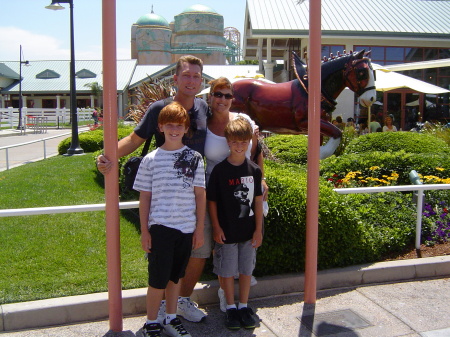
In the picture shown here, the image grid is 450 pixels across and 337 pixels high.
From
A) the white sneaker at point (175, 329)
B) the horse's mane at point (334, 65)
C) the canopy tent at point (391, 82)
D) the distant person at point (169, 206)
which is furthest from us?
the canopy tent at point (391, 82)

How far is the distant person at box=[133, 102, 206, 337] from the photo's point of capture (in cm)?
307

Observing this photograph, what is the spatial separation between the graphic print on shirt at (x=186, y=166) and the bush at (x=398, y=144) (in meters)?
5.77

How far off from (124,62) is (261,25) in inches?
1266

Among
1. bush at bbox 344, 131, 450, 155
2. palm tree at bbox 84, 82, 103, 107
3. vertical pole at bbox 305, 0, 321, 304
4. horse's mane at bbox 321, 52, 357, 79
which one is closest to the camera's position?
vertical pole at bbox 305, 0, 321, 304

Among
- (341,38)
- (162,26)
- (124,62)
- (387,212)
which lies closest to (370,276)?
(387,212)

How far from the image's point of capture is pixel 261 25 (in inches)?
700

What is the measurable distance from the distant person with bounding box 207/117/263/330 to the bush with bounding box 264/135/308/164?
17.7 ft

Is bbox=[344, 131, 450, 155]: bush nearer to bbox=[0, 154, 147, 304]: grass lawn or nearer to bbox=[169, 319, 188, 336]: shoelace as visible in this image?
bbox=[0, 154, 147, 304]: grass lawn

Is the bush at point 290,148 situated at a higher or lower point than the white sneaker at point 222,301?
higher

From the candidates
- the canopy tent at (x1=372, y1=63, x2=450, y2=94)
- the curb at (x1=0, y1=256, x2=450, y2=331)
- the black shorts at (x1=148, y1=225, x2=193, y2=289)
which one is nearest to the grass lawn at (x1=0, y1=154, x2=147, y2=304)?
the curb at (x1=0, y1=256, x2=450, y2=331)

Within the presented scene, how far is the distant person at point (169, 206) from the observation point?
3.07 meters

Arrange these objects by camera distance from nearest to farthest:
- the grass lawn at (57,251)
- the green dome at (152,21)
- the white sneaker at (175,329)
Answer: the white sneaker at (175,329), the grass lawn at (57,251), the green dome at (152,21)

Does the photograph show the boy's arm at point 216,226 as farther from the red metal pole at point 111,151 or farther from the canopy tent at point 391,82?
the canopy tent at point 391,82

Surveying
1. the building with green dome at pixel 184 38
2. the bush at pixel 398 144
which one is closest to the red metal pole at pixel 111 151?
the bush at pixel 398 144
